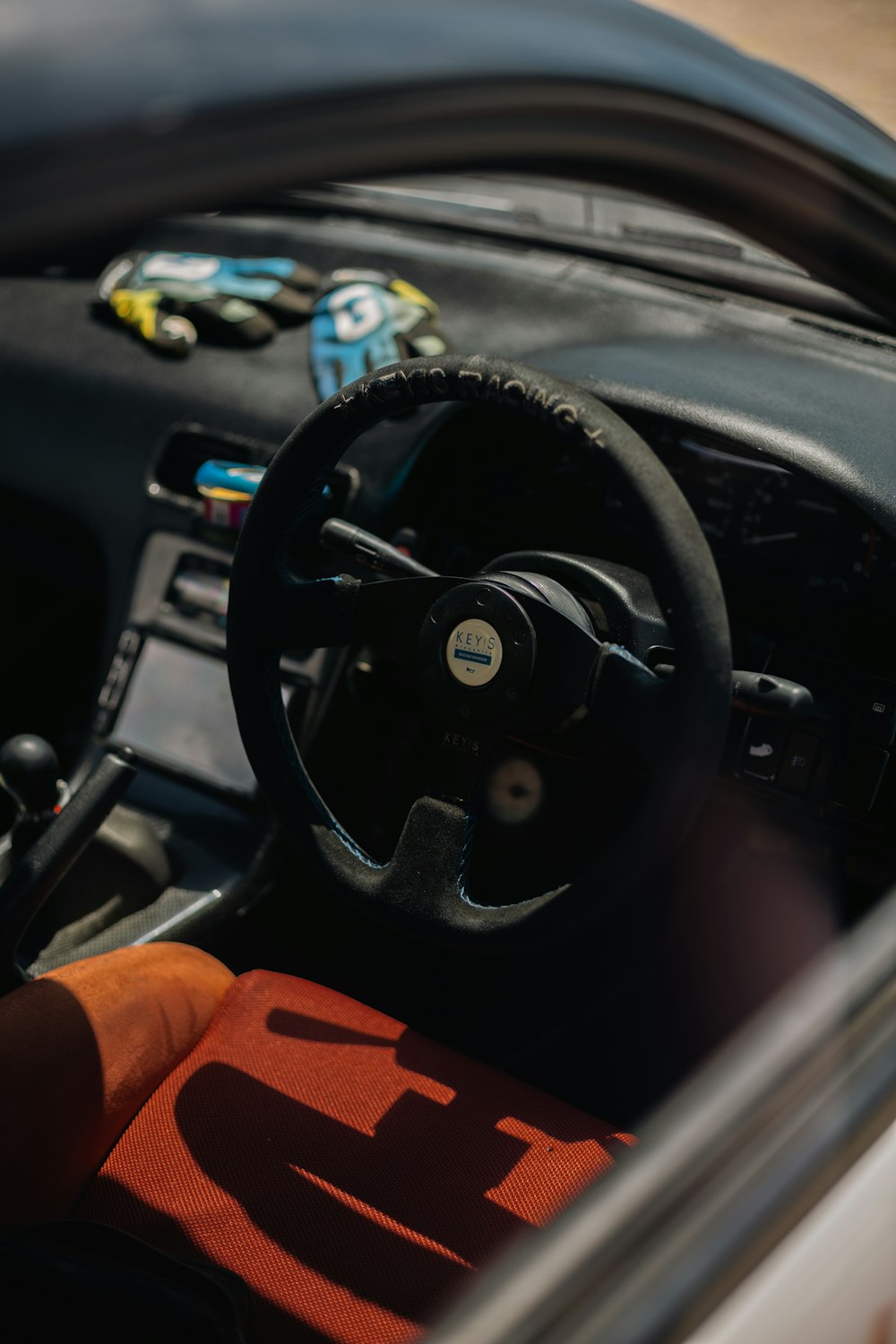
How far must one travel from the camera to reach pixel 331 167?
0.68 m

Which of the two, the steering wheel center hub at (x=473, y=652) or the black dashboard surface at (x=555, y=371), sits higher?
the black dashboard surface at (x=555, y=371)

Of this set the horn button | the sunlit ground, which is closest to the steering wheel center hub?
the horn button

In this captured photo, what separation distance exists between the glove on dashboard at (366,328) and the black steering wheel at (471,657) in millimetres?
702

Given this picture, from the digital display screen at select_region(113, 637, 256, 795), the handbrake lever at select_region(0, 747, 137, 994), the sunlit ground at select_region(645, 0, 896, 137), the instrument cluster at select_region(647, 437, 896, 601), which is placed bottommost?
the handbrake lever at select_region(0, 747, 137, 994)

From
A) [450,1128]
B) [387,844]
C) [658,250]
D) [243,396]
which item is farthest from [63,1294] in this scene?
[658,250]

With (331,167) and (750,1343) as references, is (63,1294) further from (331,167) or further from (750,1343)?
(331,167)

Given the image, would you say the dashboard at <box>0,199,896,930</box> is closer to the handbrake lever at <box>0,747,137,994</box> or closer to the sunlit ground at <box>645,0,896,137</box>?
the handbrake lever at <box>0,747,137,994</box>

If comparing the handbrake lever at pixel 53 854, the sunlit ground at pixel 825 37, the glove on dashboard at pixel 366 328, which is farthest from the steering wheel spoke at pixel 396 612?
the sunlit ground at pixel 825 37

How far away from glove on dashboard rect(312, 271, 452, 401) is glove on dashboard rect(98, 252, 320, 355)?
10 cm

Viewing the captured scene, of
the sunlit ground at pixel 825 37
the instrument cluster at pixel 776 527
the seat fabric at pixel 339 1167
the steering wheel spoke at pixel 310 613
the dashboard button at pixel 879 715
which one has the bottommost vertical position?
the seat fabric at pixel 339 1167

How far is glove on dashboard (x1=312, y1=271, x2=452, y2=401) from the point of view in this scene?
2.09 meters

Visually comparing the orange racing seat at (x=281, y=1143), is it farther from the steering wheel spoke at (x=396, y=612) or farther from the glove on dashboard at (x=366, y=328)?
the glove on dashboard at (x=366, y=328)

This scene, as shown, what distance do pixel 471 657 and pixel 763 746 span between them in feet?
1.55

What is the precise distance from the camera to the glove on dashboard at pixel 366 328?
209 cm
